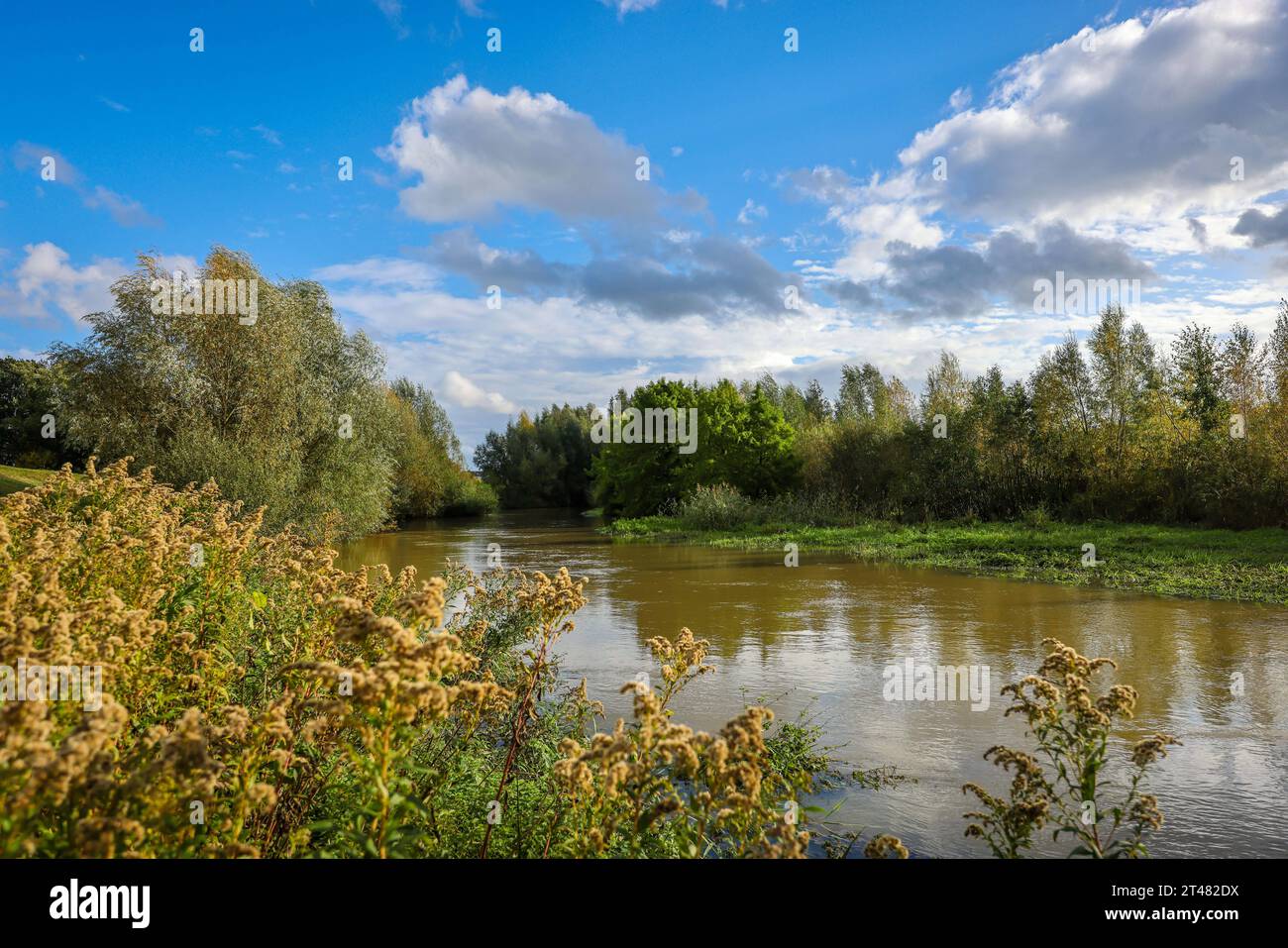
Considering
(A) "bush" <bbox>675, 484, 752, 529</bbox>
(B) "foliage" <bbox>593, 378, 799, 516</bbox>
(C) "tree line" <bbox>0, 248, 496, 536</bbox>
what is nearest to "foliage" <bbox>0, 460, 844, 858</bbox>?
(C) "tree line" <bbox>0, 248, 496, 536</bbox>

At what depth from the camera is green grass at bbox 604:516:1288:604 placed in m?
15.5

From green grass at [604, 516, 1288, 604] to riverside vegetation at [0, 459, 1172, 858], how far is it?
41.6ft

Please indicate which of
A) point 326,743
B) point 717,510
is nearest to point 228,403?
point 717,510

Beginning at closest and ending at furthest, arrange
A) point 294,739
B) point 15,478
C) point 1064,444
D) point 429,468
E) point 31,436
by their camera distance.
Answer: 1. point 294,739
2. point 15,478
3. point 1064,444
4. point 31,436
5. point 429,468

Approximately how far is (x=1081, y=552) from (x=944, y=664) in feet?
43.5

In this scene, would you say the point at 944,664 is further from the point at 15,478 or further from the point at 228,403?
the point at 15,478

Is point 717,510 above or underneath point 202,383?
underneath

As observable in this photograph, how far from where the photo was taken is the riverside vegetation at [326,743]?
2.00 m

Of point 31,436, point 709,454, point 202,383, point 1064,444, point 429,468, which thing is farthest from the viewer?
point 429,468

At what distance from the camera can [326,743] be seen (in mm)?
3549

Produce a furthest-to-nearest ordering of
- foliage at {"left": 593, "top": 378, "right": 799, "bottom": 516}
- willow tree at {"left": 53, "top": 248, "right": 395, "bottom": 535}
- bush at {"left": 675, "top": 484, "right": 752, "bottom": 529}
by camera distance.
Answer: foliage at {"left": 593, "top": 378, "right": 799, "bottom": 516} < bush at {"left": 675, "top": 484, "right": 752, "bottom": 529} < willow tree at {"left": 53, "top": 248, "right": 395, "bottom": 535}

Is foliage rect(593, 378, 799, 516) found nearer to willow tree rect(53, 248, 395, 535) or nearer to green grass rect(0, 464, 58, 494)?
willow tree rect(53, 248, 395, 535)

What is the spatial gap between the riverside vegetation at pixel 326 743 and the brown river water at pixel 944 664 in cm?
80

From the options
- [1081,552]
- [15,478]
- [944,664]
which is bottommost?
[944,664]
